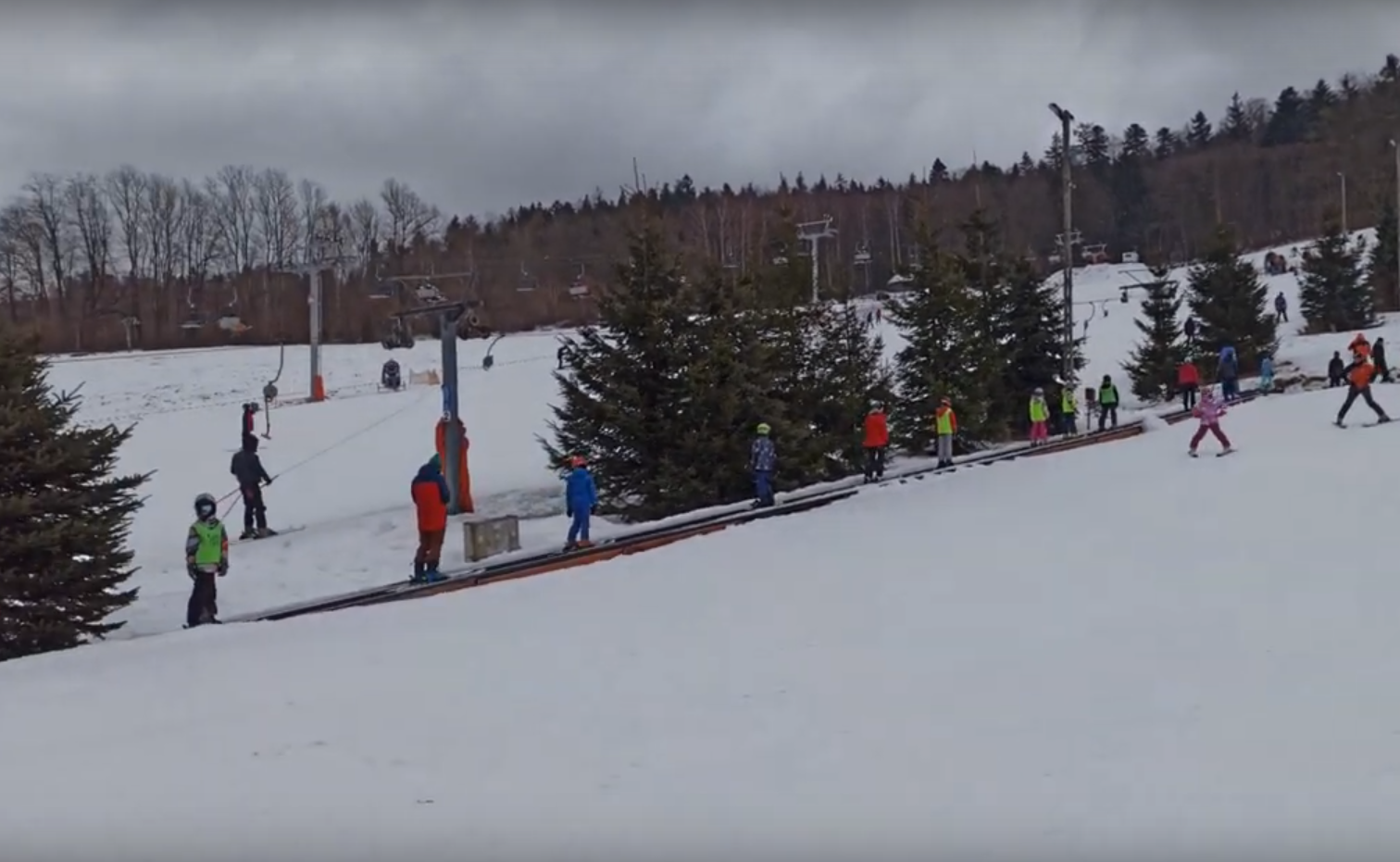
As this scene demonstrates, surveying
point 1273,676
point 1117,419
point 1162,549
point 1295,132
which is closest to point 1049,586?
point 1162,549

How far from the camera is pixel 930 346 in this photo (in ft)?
99.0

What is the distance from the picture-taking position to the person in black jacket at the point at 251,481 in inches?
890

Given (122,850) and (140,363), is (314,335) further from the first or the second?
(122,850)

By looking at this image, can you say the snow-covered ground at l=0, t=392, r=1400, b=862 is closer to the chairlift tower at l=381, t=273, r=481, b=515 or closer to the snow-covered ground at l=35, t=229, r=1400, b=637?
the snow-covered ground at l=35, t=229, r=1400, b=637

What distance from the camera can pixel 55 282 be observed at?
92938 mm

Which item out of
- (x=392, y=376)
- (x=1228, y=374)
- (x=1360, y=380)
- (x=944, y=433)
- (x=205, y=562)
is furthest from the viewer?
(x=392, y=376)

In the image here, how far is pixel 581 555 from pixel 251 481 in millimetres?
8936

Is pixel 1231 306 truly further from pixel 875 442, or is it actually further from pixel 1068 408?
pixel 875 442

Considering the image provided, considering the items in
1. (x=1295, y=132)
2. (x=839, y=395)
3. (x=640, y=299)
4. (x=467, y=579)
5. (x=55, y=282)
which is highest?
(x=1295, y=132)

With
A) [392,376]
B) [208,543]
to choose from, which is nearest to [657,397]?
[208,543]

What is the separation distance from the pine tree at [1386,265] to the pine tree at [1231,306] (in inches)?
682

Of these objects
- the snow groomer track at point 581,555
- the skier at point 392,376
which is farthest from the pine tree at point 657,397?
the skier at point 392,376

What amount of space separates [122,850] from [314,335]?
1676 inches

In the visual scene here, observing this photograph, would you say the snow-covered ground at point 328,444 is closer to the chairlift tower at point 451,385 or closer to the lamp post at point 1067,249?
the chairlift tower at point 451,385
